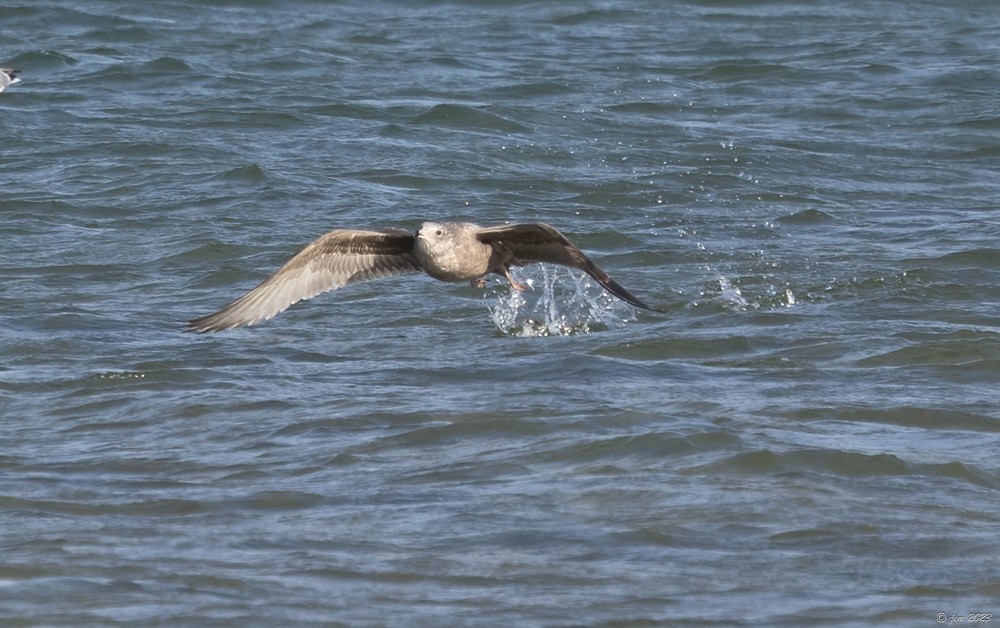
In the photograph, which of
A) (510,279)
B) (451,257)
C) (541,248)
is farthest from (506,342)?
(451,257)

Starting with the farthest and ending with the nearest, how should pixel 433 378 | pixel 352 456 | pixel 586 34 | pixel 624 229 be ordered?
pixel 586 34 < pixel 624 229 < pixel 433 378 < pixel 352 456

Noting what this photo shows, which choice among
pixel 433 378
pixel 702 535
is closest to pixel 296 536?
pixel 702 535

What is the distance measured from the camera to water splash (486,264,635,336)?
9.73 m

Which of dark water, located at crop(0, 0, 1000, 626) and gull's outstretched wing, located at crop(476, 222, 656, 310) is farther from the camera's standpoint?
gull's outstretched wing, located at crop(476, 222, 656, 310)

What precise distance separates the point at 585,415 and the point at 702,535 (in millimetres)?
1579

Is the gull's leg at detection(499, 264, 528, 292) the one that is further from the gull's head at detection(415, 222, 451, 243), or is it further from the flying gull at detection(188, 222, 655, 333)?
the gull's head at detection(415, 222, 451, 243)

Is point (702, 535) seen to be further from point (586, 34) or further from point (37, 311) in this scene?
point (586, 34)

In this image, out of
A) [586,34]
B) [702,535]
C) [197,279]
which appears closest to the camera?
[702,535]

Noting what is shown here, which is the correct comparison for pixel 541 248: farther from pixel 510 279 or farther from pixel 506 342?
pixel 506 342

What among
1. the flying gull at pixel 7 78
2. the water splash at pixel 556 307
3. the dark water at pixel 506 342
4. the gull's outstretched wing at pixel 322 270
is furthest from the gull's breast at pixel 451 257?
the flying gull at pixel 7 78

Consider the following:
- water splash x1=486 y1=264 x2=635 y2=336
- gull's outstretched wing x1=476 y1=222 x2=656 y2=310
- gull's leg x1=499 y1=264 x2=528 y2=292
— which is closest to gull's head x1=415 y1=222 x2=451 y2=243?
gull's outstretched wing x1=476 y1=222 x2=656 y2=310

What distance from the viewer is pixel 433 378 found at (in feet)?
27.9

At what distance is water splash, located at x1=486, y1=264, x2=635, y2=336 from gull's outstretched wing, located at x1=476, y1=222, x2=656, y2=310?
0.81 meters

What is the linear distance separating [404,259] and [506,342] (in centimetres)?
77
